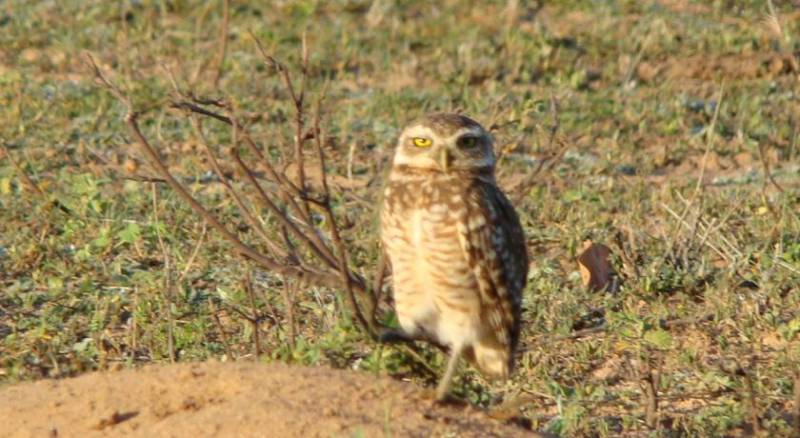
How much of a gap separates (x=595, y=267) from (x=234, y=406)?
295 centimetres

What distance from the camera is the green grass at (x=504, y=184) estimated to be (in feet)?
21.0

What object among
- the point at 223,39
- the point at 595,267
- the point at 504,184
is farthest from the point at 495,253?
the point at 504,184

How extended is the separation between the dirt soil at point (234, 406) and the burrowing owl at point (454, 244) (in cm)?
50

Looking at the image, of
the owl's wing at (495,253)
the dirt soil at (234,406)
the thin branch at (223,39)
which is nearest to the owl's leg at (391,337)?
the dirt soil at (234,406)

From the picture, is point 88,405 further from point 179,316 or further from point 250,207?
point 250,207

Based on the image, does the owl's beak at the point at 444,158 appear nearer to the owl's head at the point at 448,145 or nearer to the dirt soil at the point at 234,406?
the owl's head at the point at 448,145

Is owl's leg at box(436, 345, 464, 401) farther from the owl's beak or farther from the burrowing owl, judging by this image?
the owl's beak

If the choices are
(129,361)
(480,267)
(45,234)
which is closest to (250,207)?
(45,234)

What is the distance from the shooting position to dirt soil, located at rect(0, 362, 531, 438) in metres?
4.68

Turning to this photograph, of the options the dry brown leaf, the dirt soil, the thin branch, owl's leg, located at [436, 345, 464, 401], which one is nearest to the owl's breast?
owl's leg, located at [436, 345, 464, 401]

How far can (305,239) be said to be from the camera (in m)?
5.36

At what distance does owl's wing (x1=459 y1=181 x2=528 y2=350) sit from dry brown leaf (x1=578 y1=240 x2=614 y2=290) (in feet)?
5.21

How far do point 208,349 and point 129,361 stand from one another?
573 millimetres

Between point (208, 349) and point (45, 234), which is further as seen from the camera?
point (45, 234)
